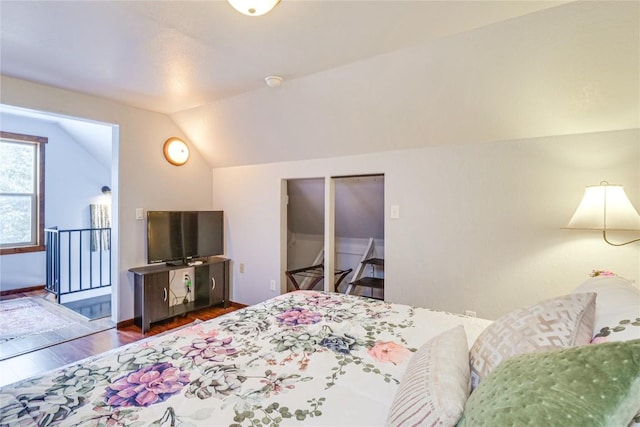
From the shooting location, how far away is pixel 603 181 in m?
2.03

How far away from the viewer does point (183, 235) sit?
373 cm

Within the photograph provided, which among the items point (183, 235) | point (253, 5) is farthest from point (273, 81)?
point (183, 235)

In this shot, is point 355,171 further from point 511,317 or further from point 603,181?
point 511,317

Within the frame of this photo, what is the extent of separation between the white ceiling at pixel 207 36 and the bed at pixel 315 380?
1.61 metres

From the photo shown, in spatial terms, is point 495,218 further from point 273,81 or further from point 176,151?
point 176,151

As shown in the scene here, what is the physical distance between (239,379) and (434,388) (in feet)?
2.20

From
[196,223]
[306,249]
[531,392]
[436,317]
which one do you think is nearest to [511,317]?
[531,392]

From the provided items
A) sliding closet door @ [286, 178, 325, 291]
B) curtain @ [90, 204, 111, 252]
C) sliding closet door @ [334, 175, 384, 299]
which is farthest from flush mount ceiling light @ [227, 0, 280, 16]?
curtain @ [90, 204, 111, 252]

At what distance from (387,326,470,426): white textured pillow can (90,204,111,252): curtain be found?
19.1 feet

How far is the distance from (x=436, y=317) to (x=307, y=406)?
1.02 meters

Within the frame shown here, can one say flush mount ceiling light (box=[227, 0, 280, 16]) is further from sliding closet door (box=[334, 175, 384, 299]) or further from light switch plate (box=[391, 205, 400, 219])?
sliding closet door (box=[334, 175, 384, 299])

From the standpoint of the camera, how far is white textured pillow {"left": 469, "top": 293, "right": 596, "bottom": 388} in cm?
88

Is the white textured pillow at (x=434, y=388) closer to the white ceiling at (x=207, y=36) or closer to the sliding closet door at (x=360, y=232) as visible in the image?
the white ceiling at (x=207, y=36)

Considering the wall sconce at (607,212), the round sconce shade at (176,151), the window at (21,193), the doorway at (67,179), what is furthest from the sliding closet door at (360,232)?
the window at (21,193)
